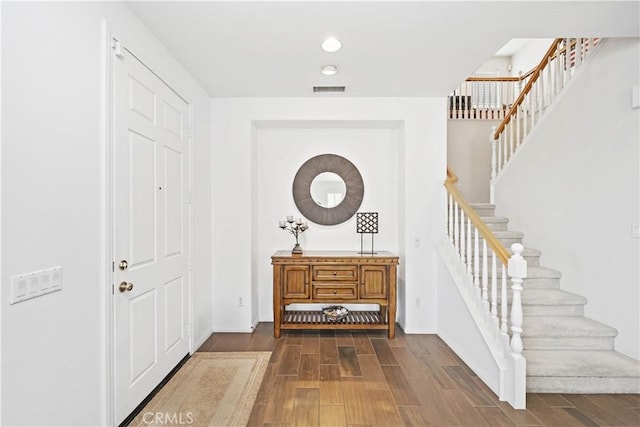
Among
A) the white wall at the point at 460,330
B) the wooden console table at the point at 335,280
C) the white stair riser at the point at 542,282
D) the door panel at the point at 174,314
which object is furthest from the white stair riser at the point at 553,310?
the door panel at the point at 174,314

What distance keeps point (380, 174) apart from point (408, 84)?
1.18m

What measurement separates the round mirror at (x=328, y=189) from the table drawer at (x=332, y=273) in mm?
907

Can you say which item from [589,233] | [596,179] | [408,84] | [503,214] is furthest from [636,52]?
[503,214]

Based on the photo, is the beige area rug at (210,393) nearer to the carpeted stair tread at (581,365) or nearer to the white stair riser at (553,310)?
the carpeted stair tread at (581,365)

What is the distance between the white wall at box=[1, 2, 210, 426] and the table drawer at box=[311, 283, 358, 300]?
207cm

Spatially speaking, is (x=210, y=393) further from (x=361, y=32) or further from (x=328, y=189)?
(x=361, y=32)

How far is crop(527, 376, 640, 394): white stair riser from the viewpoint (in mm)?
2482

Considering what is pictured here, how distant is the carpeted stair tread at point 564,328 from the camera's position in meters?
2.81

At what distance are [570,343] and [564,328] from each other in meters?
0.12

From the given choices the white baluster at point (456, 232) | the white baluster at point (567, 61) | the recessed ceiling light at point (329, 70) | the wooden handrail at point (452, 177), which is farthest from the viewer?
the wooden handrail at point (452, 177)

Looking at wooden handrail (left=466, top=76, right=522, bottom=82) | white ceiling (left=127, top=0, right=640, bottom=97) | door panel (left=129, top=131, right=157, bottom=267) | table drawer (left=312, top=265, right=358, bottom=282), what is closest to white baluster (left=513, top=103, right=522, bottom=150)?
white ceiling (left=127, top=0, right=640, bottom=97)

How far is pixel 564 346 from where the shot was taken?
2.82 m

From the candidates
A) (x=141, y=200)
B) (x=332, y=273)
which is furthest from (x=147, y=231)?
(x=332, y=273)

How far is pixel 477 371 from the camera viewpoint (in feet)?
9.00
